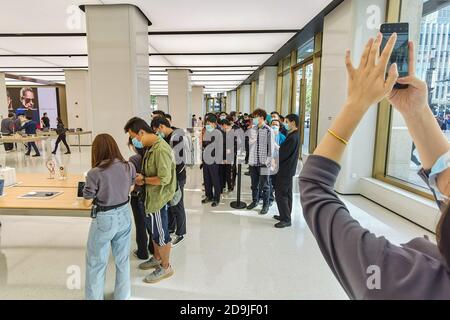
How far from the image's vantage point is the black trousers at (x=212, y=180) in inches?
210

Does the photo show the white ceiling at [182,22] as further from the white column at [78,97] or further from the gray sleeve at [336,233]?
the gray sleeve at [336,233]

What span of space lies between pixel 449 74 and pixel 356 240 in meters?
4.88

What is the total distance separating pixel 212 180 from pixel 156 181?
275 centimetres

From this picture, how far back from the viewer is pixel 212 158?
5402 mm

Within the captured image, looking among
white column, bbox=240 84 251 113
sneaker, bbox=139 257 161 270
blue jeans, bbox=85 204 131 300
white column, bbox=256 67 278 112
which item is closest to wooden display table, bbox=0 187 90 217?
blue jeans, bbox=85 204 131 300

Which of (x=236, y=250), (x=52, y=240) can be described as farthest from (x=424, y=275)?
(x=52, y=240)

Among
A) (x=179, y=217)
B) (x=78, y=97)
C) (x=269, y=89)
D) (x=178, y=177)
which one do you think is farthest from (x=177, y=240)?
(x=78, y=97)

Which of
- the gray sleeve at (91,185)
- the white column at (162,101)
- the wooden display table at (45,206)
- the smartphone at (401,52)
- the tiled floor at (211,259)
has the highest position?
the white column at (162,101)

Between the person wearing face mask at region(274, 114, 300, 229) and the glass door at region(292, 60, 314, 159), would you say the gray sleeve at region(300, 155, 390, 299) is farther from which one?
the glass door at region(292, 60, 314, 159)

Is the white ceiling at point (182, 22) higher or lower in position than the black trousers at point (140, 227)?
higher

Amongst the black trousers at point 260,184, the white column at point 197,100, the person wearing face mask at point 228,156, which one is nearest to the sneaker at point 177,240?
the black trousers at point 260,184

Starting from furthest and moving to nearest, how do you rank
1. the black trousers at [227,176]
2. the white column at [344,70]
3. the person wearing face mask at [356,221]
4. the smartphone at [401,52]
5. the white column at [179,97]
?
the white column at [179,97]
the black trousers at [227,176]
the white column at [344,70]
the smartphone at [401,52]
the person wearing face mask at [356,221]

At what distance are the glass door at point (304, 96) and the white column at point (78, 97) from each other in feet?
31.0

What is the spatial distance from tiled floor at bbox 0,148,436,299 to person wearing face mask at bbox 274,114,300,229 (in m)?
0.26
